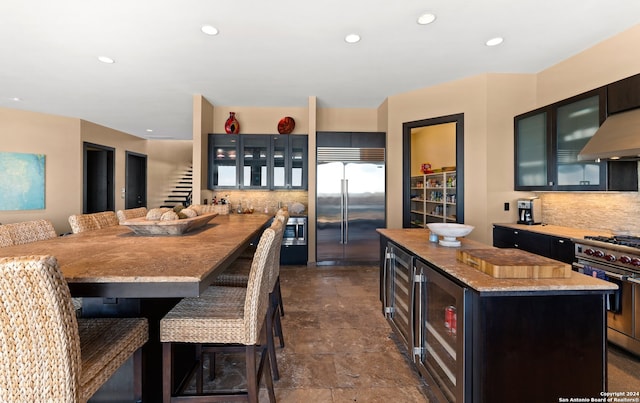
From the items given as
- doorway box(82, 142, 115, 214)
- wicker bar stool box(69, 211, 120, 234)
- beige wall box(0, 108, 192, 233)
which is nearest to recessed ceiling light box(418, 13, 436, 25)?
wicker bar stool box(69, 211, 120, 234)

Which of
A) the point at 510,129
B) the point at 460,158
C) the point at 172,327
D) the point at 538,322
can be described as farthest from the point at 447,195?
the point at 172,327

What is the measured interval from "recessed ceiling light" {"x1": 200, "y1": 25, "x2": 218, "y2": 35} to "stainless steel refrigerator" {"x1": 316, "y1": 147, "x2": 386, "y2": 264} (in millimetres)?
2435

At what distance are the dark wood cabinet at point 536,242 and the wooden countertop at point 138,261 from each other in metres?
2.81

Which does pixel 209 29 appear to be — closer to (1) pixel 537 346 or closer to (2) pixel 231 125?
(2) pixel 231 125

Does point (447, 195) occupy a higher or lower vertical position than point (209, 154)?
lower

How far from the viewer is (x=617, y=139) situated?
243 centimetres

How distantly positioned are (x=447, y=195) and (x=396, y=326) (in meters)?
3.13

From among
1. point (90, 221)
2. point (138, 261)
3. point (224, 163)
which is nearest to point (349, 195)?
point (224, 163)

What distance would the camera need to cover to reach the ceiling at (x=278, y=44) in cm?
250

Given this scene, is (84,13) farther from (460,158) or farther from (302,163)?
(460,158)

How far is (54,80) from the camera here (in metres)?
4.16

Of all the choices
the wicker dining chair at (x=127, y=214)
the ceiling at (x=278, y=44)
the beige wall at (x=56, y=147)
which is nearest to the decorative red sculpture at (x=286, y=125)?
the ceiling at (x=278, y=44)

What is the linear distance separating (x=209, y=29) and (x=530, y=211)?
4136 millimetres

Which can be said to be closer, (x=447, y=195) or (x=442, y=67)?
(x=442, y=67)
